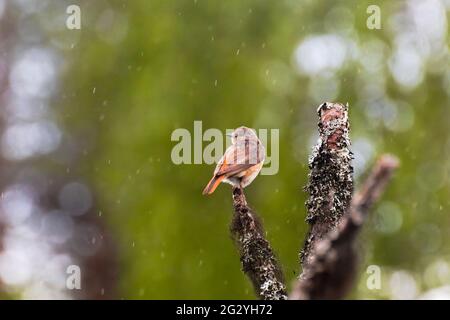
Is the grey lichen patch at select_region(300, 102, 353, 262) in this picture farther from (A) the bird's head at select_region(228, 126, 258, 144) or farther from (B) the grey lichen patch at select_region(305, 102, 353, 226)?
(A) the bird's head at select_region(228, 126, 258, 144)

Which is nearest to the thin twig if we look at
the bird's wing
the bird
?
the bird

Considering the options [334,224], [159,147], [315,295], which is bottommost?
[315,295]

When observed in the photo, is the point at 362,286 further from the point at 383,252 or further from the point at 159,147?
the point at 159,147

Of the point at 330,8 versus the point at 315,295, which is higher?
the point at 330,8

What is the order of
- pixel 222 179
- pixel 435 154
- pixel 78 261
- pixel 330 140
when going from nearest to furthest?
pixel 330 140 < pixel 222 179 < pixel 435 154 < pixel 78 261

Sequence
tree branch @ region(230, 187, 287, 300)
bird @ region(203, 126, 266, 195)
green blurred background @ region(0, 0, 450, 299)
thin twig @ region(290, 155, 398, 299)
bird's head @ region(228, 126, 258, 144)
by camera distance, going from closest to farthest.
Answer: thin twig @ region(290, 155, 398, 299), tree branch @ region(230, 187, 287, 300), bird @ region(203, 126, 266, 195), bird's head @ region(228, 126, 258, 144), green blurred background @ region(0, 0, 450, 299)
